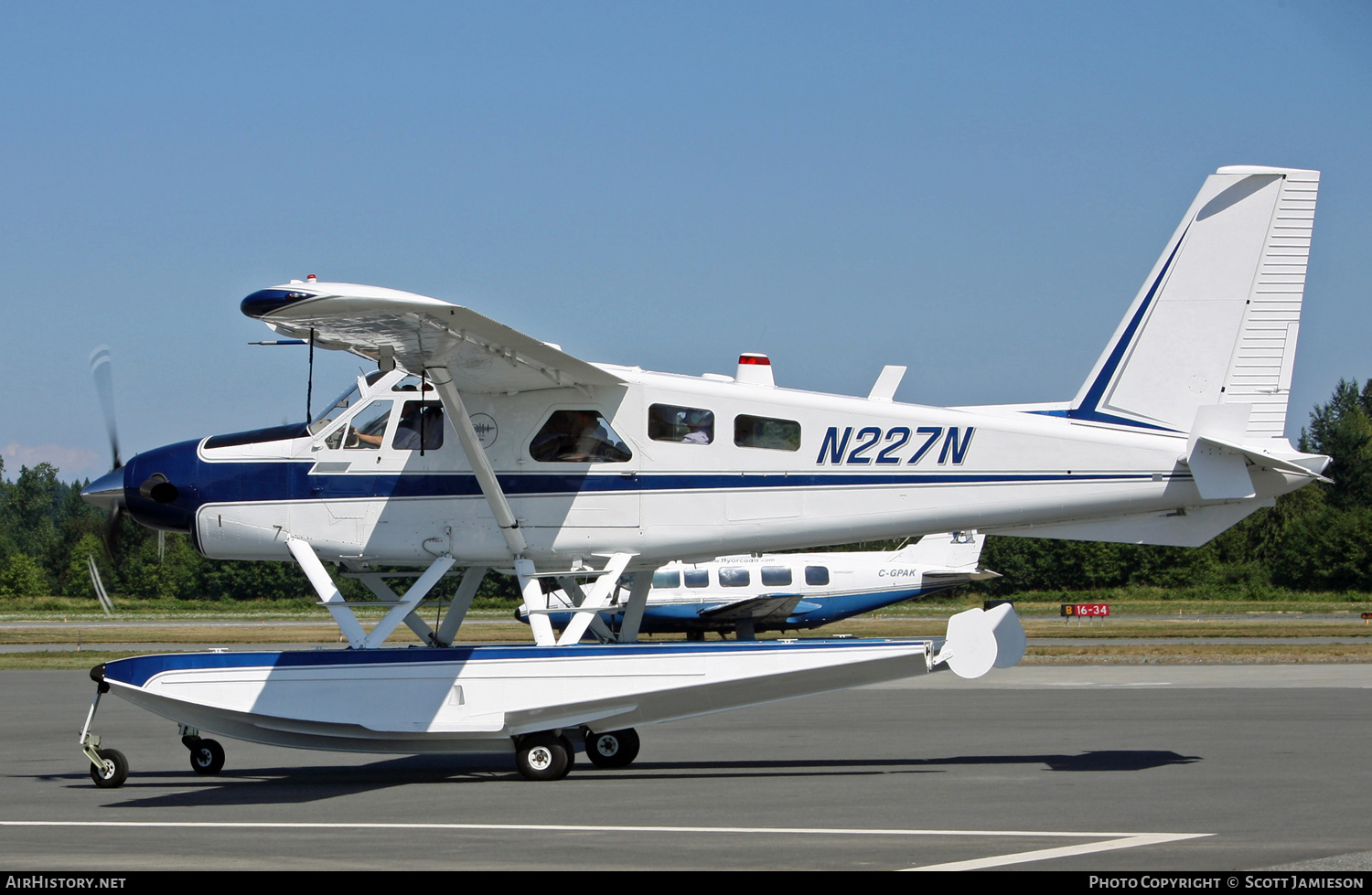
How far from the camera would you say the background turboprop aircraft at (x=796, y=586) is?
32031 mm

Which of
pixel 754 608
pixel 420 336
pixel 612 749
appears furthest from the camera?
pixel 754 608

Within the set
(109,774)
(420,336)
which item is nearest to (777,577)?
(109,774)

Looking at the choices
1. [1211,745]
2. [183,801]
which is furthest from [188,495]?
[1211,745]

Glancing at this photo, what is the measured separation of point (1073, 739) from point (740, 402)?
5526mm

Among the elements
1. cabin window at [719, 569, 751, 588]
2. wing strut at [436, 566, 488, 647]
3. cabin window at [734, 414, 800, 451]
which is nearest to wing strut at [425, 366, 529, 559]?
wing strut at [436, 566, 488, 647]

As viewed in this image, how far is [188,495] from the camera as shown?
11734 millimetres

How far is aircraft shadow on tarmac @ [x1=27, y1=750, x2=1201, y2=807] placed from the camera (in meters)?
10.6

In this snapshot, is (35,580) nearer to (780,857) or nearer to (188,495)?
(188,495)

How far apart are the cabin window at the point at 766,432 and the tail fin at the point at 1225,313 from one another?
284 centimetres

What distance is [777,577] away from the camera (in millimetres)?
32438

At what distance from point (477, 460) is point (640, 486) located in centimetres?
157

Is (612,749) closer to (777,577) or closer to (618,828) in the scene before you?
(618,828)

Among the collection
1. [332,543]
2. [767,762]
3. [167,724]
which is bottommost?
[167,724]

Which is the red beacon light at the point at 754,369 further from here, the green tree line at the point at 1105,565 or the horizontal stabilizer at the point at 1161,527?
the green tree line at the point at 1105,565
